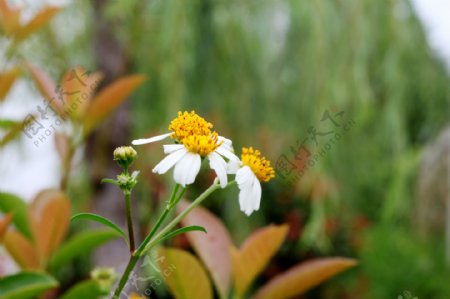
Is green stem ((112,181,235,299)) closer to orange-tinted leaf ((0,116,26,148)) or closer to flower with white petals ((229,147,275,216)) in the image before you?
flower with white petals ((229,147,275,216))

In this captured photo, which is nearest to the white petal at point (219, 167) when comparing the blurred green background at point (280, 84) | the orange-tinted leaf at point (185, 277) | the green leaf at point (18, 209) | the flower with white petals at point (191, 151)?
the flower with white petals at point (191, 151)

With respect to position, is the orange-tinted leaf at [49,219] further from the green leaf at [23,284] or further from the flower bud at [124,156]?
the flower bud at [124,156]

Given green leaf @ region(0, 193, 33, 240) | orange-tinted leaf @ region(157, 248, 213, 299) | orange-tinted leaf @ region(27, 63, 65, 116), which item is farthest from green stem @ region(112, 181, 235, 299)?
orange-tinted leaf @ region(27, 63, 65, 116)

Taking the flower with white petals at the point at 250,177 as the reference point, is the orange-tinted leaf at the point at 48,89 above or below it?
above

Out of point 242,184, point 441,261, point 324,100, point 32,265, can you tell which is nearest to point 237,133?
point 324,100

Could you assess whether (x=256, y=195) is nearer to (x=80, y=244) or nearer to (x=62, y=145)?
(x=80, y=244)

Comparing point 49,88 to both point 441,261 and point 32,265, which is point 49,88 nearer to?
point 32,265

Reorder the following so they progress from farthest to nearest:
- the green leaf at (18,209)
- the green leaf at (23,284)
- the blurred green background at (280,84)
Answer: the blurred green background at (280,84) < the green leaf at (18,209) < the green leaf at (23,284)

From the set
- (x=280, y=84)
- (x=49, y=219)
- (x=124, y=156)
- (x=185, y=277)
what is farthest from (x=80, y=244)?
(x=280, y=84)
